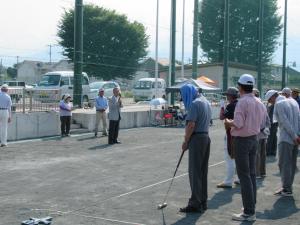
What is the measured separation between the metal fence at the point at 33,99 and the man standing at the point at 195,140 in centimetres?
1158

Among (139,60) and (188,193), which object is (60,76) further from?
(139,60)

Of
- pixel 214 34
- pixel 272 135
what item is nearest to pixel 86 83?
pixel 272 135

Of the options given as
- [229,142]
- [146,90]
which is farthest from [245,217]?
[146,90]

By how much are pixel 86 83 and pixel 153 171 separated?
21292mm

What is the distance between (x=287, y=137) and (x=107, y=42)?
5394cm

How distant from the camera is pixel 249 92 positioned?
7.42 m

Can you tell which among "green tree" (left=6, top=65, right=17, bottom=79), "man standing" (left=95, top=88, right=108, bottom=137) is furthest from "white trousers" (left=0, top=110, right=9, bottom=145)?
"green tree" (left=6, top=65, right=17, bottom=79)

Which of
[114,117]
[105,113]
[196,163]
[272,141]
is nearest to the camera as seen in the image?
[196,163]

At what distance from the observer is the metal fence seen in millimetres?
18344

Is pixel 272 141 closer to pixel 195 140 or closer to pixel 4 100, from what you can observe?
pixel 195 140

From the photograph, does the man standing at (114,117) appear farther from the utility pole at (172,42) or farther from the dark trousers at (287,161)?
the utility pole at (172,42)

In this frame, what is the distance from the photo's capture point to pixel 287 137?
8984 mm

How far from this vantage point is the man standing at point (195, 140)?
7.71 m

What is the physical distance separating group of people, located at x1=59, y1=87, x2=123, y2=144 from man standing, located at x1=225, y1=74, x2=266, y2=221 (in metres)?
9.93
